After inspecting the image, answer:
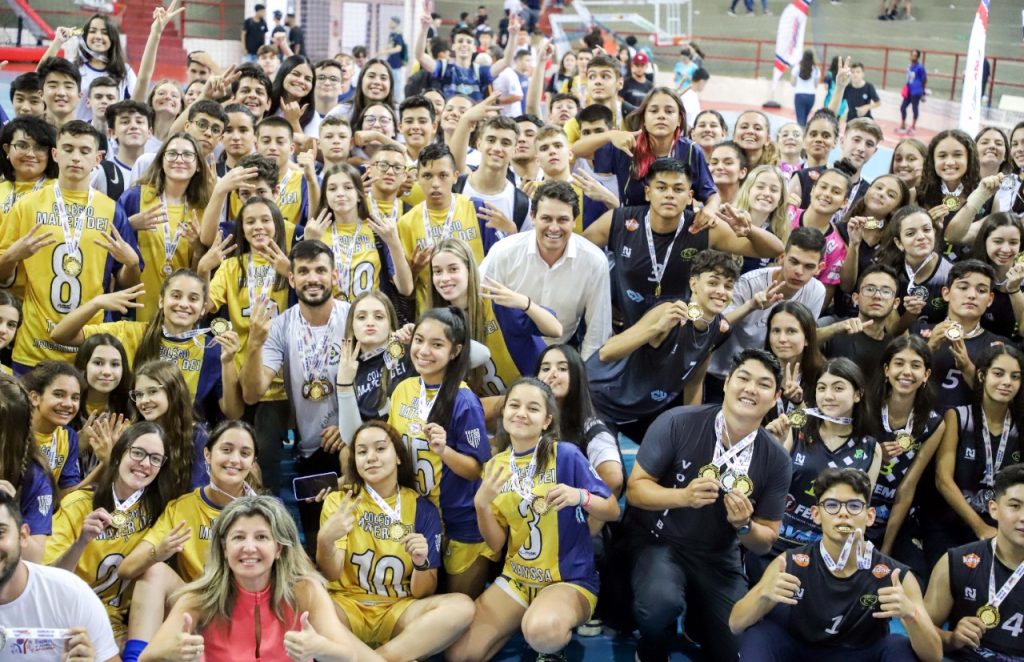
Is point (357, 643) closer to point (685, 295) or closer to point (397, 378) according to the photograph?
point (397, 378)

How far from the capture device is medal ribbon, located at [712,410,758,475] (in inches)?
202

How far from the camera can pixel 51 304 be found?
6320 mm

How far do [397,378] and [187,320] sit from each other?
1.16 m

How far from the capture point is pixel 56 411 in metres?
5.16

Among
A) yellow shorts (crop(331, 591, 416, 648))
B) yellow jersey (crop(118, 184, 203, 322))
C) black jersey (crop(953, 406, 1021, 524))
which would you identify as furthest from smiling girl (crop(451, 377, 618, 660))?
yellow jersey (crop(118, 184, 203, 322))

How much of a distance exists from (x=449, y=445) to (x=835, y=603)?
193 centimetres

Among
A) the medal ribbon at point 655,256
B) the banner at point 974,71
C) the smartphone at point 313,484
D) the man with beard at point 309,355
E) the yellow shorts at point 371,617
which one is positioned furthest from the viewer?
the banner at point 974,71

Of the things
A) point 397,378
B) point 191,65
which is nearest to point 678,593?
point 397,378

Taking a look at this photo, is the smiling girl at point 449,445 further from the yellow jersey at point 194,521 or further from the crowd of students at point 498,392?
the yellow jersey at point 194,521

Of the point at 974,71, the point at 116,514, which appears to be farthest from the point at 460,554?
the point at 974,71

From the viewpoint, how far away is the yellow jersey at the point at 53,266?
20.6ft

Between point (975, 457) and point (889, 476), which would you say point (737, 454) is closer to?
point (889, 476)

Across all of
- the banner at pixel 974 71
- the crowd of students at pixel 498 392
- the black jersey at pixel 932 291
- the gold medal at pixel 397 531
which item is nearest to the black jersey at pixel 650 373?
the crowd of students at pixel 498 392

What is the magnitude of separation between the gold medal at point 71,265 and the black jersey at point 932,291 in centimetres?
490
